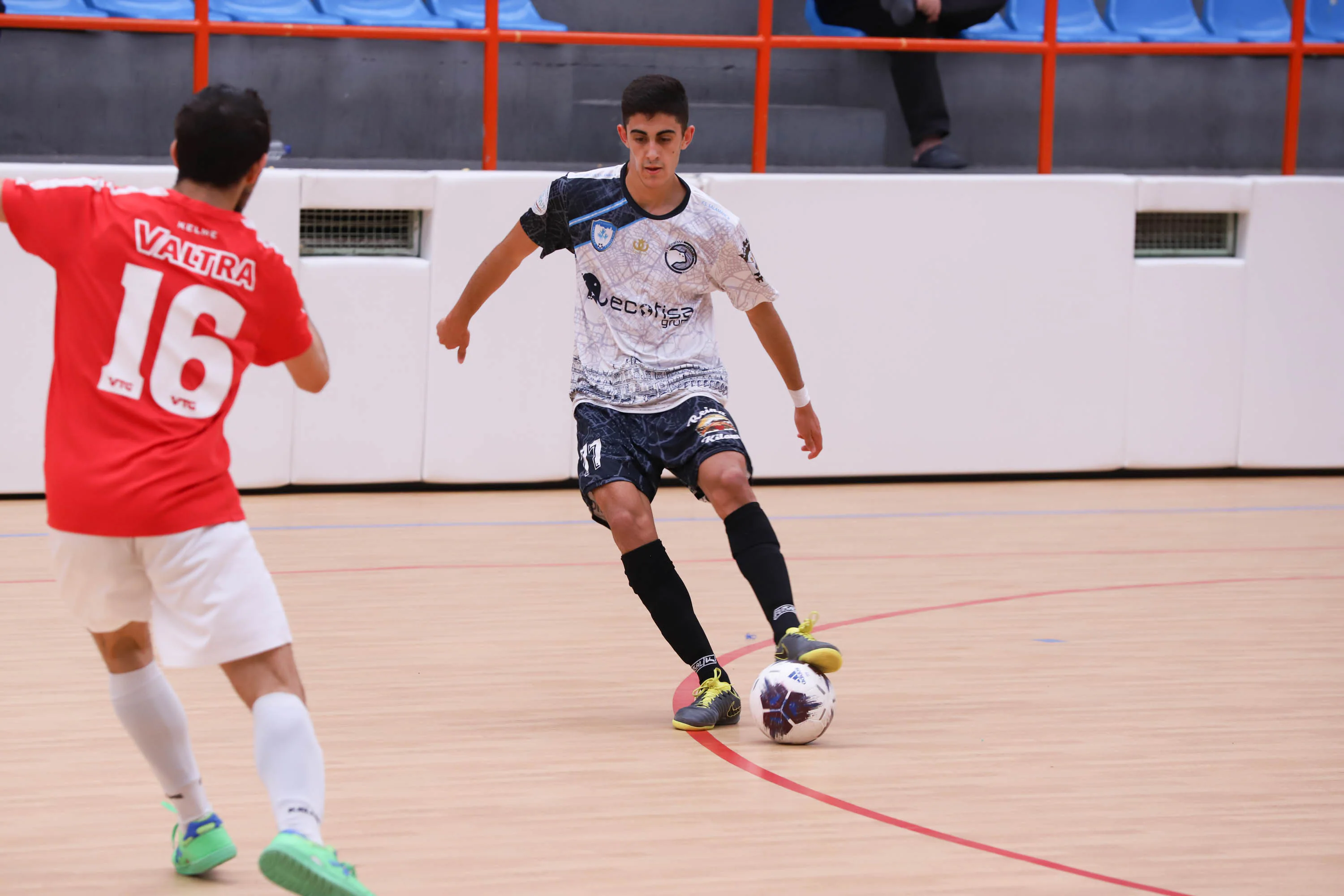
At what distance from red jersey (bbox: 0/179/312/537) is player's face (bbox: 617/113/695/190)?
1652mm

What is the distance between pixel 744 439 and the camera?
27.2 feet

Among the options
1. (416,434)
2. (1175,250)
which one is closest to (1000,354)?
(1175,250)

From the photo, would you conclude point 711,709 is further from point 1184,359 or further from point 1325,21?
point 1325,21

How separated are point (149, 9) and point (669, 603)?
5.66 metres

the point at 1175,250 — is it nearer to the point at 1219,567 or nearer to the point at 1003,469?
the point at 1003,469

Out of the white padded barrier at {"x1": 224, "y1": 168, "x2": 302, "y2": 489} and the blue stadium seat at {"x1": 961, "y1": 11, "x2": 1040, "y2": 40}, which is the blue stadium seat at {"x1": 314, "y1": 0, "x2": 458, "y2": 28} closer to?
the white padded barrier at {"x1": 224, "y1": 168, "x2": 302, "y2": 489}

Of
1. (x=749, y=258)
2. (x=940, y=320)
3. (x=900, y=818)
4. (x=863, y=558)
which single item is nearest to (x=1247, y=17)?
(x=940, y=320)

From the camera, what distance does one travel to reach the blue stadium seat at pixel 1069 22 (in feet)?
33.6

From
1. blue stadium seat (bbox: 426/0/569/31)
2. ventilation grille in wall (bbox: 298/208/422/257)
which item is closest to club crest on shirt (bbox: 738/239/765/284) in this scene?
ventilation grille in wall (bbox: 298/208/422/257)

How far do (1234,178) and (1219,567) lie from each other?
2955mm

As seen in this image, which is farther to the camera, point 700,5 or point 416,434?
point 700,5

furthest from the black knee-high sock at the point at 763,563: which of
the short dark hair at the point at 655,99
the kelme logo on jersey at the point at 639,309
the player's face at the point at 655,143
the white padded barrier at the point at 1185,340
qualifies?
the white padded barrier at the point at 1185,340

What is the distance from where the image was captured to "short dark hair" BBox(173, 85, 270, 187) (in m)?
2.77

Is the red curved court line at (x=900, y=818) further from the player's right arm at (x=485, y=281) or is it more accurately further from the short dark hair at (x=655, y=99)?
the short dark hair at (x=655, y=99)
